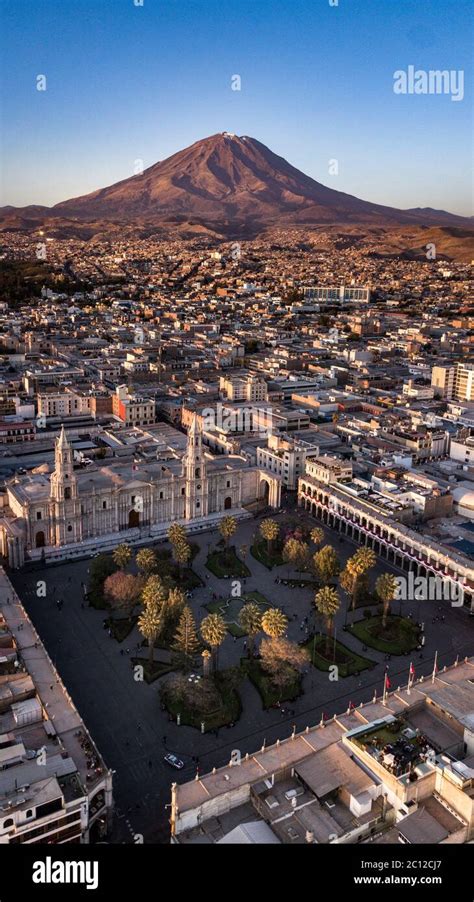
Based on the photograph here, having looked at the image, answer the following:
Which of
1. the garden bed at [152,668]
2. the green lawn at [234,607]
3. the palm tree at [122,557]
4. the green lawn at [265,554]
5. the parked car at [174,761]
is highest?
the palm tree at [122,557]

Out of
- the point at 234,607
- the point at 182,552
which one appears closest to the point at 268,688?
the point at 234,607

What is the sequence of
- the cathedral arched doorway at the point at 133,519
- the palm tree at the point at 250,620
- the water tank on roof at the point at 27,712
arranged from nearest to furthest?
the water tank on roof at the point at 27,712 < the palm tree at the point at 250,620 < the cathedral arched doorway at the point at 133,519

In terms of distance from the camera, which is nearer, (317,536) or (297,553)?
(297,553)

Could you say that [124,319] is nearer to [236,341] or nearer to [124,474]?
[236,341]

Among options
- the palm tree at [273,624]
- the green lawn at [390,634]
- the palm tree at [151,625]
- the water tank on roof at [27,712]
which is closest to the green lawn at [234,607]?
the palm tree at [273,624]

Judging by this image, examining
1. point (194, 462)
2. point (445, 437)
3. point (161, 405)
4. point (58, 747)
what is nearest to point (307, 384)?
point (161, 405)

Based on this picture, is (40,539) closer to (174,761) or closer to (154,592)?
(154,592)

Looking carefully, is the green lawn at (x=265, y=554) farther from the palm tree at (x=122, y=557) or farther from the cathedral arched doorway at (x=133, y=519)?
the palm tree at (x=122, y=557)
